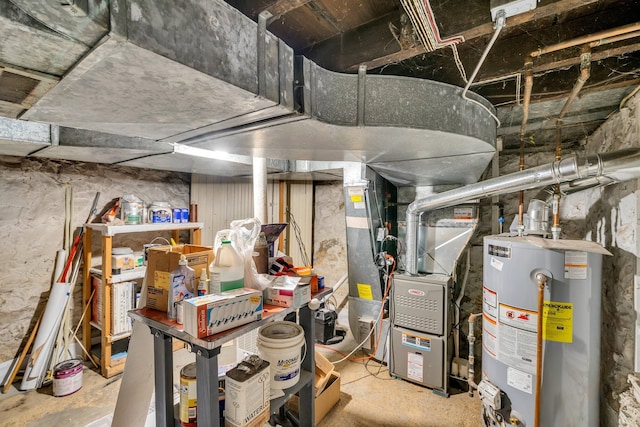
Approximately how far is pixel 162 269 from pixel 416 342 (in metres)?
2.15

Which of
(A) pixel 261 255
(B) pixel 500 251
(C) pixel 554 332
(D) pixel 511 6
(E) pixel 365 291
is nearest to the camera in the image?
(D) pixel 511 6

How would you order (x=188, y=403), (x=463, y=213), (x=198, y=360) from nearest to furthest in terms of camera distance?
(x=198, y=360)
(x=188, y=403)
(x=463, y=213)

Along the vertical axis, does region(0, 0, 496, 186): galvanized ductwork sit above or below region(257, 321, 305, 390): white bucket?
above

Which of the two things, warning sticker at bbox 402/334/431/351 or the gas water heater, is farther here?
warning sticker at bbox 402/334/431/351

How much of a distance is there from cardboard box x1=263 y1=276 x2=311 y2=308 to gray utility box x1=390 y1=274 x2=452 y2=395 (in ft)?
4.57

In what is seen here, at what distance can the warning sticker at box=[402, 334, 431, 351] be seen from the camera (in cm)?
250

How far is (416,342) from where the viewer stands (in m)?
2.54

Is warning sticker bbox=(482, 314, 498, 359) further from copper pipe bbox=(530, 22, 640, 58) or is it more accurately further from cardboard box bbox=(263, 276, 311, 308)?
copper pipe bbox=(530, 22, 640, 58)

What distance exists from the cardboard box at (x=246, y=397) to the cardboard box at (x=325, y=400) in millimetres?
797

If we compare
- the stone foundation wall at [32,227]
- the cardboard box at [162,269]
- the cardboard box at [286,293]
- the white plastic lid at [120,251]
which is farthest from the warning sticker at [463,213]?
the stone foundation wall at [32,227]

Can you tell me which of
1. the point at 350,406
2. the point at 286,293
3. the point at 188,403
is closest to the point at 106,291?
the point at 188,403

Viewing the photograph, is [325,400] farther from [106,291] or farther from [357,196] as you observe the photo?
[106,291]

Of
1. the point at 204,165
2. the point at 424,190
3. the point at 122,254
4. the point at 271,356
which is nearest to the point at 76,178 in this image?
the point at 122,254

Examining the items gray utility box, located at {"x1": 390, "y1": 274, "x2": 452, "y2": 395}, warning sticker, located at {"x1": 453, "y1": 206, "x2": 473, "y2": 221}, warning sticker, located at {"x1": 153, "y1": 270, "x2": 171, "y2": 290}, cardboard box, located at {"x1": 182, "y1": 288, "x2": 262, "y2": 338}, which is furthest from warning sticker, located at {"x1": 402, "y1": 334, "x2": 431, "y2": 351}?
warning sticker, located at {"x1": 153, "y1": 270, "x2": 171, "y2": 290}
